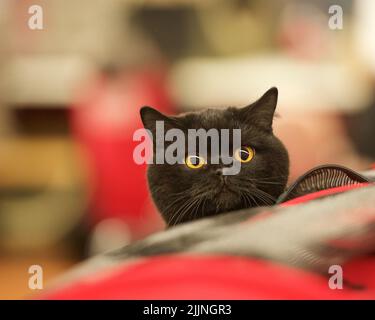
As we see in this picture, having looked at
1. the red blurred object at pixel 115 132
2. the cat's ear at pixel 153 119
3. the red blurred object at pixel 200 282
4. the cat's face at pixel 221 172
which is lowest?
the red blurred object at pixel 200 282

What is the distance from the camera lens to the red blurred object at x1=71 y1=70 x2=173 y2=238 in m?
2.04

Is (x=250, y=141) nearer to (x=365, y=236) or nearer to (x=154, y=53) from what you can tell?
(x=365, y=236)

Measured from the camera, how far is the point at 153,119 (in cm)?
84

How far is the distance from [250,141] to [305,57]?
1414 mm

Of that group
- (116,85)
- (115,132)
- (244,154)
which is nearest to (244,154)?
(244,154)

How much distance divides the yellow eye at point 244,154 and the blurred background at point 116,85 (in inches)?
47.3

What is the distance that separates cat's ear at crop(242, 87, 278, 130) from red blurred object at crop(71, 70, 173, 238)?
112 cm

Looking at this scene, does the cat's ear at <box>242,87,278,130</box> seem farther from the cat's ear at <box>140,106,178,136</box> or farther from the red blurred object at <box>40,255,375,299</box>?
the red blurred object at <box>40,255,375,299</box>

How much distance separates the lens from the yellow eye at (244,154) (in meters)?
0.78

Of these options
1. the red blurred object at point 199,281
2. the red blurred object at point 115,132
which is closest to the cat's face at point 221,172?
the red blurred object at point 199,281

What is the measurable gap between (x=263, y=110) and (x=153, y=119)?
0.16 meters

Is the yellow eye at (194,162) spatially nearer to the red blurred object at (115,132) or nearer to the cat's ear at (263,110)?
the cat's ear at (263,110)

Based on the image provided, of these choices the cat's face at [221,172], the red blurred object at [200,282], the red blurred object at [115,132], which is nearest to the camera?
the red blurred object at [200,282]
